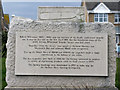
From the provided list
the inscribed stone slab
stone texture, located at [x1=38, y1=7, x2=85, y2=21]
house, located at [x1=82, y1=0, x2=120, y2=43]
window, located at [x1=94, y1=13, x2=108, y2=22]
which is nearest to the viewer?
the inscribed stone slab

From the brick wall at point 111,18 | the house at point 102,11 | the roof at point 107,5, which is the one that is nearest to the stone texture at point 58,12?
the house at point 102,11

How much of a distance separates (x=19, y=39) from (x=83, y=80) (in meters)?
1.42

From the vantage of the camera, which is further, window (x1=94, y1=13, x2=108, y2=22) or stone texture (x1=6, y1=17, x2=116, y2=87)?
window (x1=94, y1=13, x2=108, y2=22)

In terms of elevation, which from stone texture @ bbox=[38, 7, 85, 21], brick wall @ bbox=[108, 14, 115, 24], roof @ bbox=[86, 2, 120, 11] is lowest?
stone texture @ bbox=[38, 7, 85, 21]

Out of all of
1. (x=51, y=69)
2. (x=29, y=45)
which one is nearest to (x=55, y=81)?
(x=51, y=69)

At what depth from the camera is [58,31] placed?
13.4 ft

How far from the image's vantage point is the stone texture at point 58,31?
408cm

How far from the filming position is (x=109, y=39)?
4.11 metres

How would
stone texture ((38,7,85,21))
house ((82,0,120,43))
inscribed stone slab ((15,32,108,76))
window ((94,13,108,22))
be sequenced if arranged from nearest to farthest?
1. inscribed stone slab ((15,32,108,76))
2. stone texture ((38,7,85,21))
3. house ((82,0,120,43))
4. window ((94,13,108,22))

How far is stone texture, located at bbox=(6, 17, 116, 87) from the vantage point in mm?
4078

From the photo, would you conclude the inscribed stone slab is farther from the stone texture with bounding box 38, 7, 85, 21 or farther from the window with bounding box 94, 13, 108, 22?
the window with bounding box 94, 13, 108, 22

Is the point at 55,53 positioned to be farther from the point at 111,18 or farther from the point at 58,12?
the point at 111,18

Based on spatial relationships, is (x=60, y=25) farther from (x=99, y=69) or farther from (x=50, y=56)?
(x=99, y=69)

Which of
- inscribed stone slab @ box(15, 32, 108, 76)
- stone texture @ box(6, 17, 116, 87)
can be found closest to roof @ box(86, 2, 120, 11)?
stone texture @ box(6, 17, 116, 87)
